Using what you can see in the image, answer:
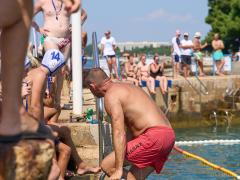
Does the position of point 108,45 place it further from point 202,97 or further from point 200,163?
point 200,163

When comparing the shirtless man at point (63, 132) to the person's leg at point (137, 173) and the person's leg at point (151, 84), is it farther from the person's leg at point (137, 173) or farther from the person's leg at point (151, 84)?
the person's leg at point (151, 84)

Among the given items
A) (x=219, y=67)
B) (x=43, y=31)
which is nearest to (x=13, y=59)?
(x=43, y=31)

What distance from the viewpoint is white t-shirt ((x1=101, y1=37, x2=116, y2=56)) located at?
22719 mm

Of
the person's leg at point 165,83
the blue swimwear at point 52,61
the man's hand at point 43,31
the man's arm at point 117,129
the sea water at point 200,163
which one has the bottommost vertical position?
the sea water at point 200,163

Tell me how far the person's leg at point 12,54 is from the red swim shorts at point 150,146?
3608 mm

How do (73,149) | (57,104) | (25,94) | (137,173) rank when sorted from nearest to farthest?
1. (25,94)
2. (137,173)
3. (73,149)
4. (57,104)

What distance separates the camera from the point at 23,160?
4078 mm

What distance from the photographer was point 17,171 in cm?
407

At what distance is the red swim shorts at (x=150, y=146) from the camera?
764cm

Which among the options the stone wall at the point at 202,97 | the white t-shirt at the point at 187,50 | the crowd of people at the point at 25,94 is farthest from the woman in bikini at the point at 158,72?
the crowd of people at the point at 25,94

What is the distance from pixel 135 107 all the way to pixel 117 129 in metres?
0.34

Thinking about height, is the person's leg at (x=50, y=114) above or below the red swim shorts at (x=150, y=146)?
above

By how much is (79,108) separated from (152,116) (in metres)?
2.89

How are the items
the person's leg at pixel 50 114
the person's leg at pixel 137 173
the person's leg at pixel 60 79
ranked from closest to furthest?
1. the person's leg at pixel 137 173
2. the person's leg at pixel 50 114
3. the person's leg at pixel 60 79
